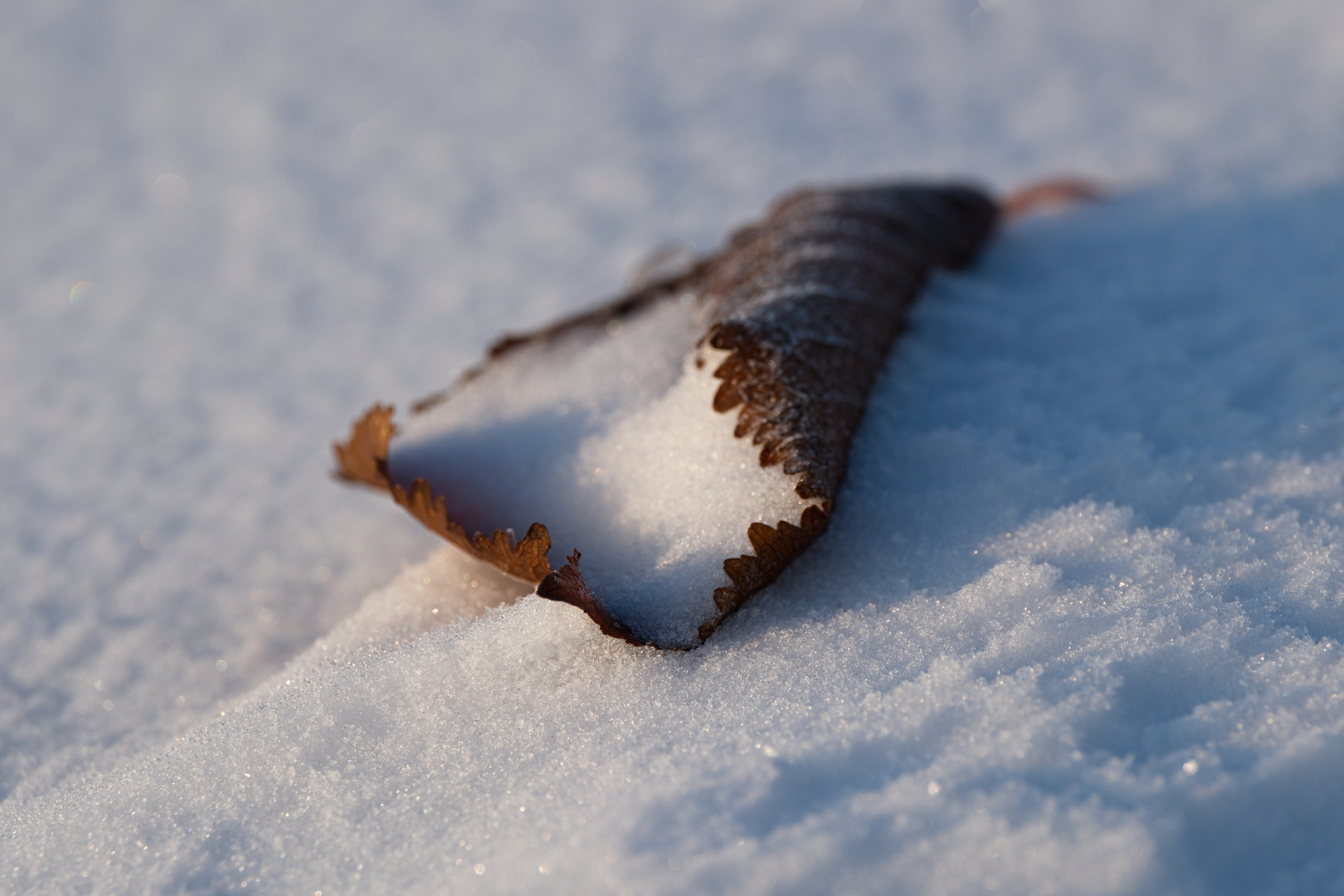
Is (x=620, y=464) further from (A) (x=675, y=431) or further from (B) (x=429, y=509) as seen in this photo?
(B) (x=429, y=509)

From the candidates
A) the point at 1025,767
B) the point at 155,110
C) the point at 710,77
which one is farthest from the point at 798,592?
the point at 155,110

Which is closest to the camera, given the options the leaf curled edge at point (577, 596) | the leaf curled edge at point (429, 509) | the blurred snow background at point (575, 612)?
the blurred snow background at point (575, 612)

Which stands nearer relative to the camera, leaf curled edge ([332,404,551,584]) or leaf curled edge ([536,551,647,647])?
leaf curled edge ([536,551,647,647])

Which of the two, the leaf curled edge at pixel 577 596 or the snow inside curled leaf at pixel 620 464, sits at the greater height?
the snow inside curled leaf at pixel 620 464

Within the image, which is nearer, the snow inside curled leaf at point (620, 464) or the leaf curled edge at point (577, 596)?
the leaf curled edge at point (577, 596)

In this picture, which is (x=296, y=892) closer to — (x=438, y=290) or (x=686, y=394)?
(x=686, y=394)

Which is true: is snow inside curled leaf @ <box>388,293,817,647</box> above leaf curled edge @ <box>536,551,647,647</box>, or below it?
above
